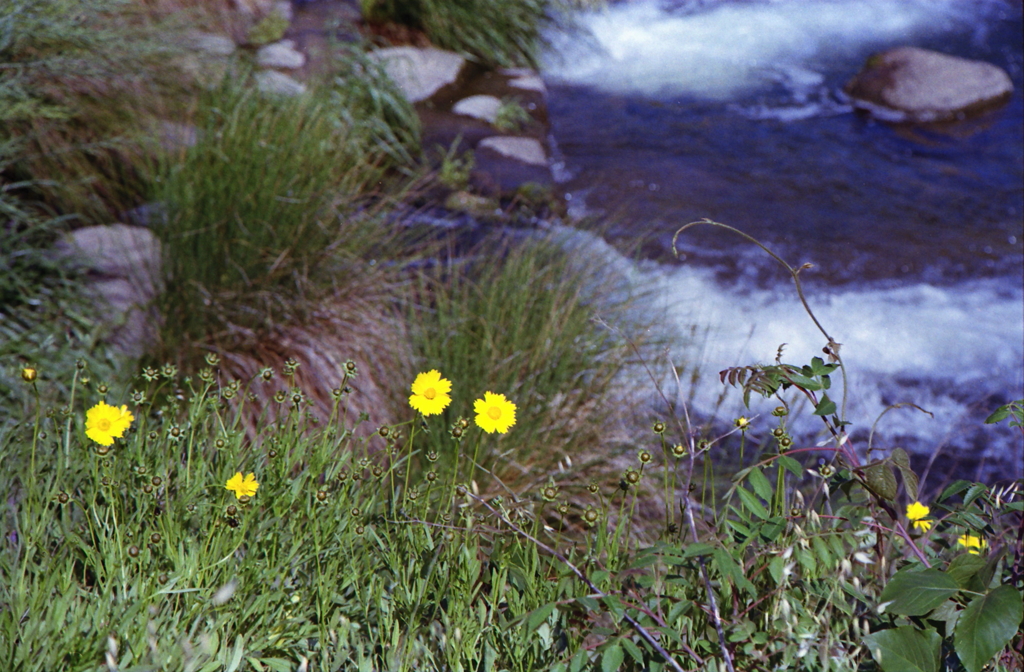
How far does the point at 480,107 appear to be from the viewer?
5785 millimetres

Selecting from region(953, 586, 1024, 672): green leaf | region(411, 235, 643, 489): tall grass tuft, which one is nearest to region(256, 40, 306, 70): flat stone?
region(411, 235, 643, 489): tall grass tuft

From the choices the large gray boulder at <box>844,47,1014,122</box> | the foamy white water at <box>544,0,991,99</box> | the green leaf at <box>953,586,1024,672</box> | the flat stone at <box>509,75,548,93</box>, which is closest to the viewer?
the green leaf at <box>953,586,1024,672</box>

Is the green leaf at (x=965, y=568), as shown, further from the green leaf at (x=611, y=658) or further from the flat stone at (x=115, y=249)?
the flat stone at (x=115, y=249)

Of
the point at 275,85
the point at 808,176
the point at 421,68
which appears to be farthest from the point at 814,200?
the point at 275,85

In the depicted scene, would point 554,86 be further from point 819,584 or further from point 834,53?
point 819,584

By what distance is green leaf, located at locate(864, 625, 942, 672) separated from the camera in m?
1.22

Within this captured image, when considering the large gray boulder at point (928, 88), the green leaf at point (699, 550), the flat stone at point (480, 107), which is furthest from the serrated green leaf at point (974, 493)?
the large gray boulder at point (928, 88)

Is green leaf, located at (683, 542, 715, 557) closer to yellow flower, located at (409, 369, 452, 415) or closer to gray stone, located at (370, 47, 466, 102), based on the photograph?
yellow flower, located at (409, 369, 452, 415)

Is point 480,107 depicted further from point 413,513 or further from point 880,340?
point 413,513

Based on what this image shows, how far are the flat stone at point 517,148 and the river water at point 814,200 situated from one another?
0.72ft

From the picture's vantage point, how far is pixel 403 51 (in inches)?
244

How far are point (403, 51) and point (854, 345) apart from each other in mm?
3830

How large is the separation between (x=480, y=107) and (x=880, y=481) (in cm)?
489

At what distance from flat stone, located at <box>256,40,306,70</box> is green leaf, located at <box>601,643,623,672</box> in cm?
537
